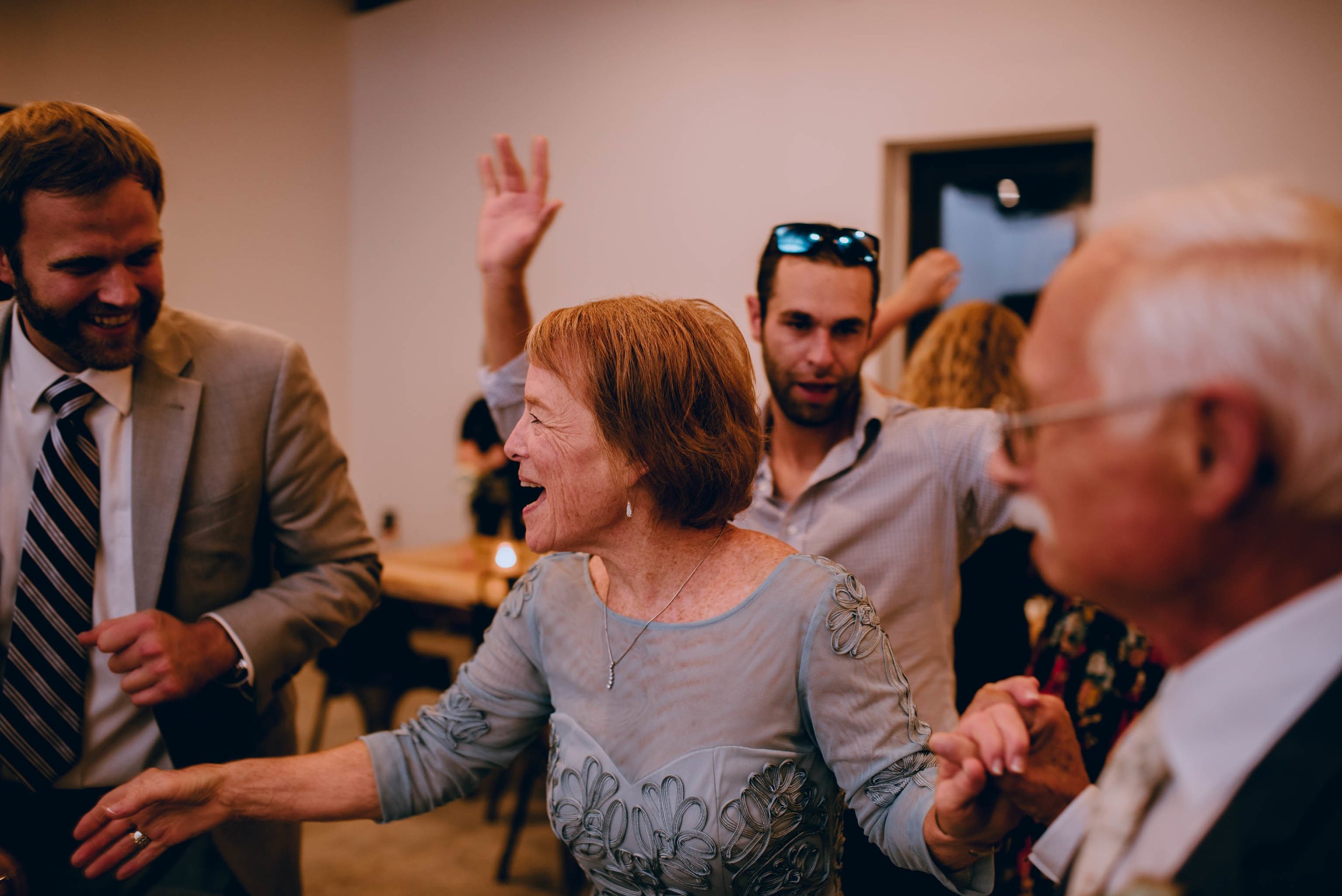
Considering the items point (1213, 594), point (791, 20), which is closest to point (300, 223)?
point (791, 20)

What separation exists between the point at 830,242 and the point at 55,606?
1594 mm

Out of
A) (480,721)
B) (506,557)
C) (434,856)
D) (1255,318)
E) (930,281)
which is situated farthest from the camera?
(434,856)

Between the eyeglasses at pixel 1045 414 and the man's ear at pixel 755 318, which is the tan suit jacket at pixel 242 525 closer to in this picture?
the man's ear at pixel 755 318

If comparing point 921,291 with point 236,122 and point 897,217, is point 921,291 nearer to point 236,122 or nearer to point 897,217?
point 897,217

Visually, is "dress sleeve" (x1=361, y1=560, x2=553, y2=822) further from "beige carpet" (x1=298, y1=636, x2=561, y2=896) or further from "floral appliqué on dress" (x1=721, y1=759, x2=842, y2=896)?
"beige carpet" (x1=298, y1=636, x2=561, y2=896)

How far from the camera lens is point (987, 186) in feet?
14.4

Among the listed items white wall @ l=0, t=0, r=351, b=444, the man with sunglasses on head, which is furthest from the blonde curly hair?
white wall @ l=0, t=0, r=351, b=444

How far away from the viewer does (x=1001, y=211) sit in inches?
172

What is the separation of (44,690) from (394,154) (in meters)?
5.26

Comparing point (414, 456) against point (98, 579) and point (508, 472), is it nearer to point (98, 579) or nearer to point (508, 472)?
point (508, 472)

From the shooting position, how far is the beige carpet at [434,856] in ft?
11.3

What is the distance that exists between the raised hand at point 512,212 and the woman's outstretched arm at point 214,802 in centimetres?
99

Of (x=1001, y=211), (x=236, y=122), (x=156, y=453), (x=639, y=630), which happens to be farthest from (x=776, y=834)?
(x=236, y=122)

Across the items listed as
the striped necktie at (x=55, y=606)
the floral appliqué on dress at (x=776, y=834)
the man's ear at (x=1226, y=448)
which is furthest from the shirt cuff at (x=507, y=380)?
the man's ear at (x=1226, y=448)
